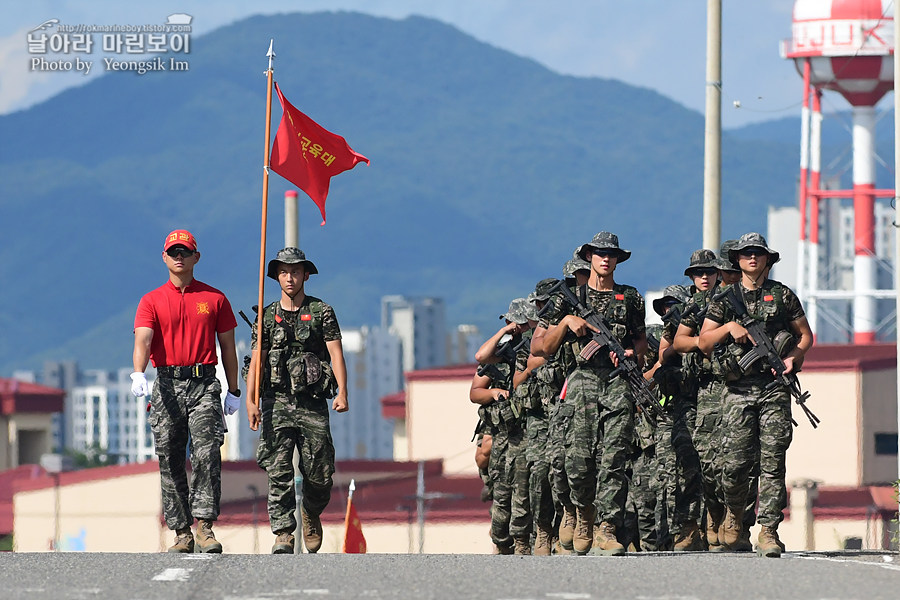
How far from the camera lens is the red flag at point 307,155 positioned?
17.1 m

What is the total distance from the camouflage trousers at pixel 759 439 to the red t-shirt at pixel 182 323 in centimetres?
367

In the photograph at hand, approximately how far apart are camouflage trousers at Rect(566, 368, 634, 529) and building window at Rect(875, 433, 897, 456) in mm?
38674

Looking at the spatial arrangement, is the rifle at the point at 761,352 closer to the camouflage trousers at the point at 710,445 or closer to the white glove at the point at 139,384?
the camouflage trousers at the point at 710,445

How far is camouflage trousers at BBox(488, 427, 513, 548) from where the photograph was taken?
17.7m

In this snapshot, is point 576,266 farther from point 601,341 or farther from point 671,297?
point 671,297

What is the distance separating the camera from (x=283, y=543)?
47.9ft

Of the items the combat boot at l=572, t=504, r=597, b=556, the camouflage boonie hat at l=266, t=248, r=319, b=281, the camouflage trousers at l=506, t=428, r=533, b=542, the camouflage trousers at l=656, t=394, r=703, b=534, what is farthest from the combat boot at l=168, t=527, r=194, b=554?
the camouflage trousers at l=656, t=394, r=703, b=534

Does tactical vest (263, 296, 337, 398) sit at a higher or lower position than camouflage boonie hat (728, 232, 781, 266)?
lower

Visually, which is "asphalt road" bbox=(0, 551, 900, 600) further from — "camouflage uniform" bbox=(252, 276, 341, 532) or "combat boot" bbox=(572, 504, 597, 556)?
"camouflage uniform" bbox=(252, 276, 341, 532)

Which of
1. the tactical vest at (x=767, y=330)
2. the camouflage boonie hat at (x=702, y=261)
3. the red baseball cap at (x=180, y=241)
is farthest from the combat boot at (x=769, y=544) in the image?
the red baseball cap at (x=180, y=241)

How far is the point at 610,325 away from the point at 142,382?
3281 mm

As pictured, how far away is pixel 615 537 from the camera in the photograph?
1419cm

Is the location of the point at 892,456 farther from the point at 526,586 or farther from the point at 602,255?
the point at 526,586

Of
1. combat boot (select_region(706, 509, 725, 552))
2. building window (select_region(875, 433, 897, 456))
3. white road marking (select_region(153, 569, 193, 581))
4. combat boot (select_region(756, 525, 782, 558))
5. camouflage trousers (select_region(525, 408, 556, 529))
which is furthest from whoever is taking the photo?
building window (select_region(875, 433, 897, 456))
